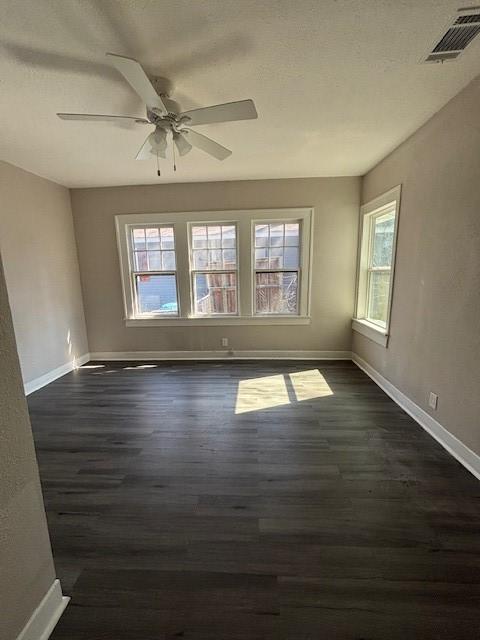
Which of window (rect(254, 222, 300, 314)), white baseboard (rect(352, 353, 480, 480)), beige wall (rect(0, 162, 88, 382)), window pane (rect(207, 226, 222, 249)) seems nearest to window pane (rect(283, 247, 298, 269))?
window (rect(254, 222, 300, 314))

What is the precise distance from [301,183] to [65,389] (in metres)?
4.13

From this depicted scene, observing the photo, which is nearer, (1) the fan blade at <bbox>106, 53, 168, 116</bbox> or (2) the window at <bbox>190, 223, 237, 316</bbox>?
(1) the fan blade at <bbox>106, 53, 168, 116</bbox>

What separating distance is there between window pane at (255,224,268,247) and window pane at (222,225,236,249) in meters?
0.35

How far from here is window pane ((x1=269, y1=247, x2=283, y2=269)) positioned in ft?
13.6

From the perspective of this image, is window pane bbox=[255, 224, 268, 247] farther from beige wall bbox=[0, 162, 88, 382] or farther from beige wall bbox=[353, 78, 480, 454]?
beige wall bbox=[0, 162, 88, 382]

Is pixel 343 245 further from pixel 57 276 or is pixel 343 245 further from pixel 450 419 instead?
pixel 57 276

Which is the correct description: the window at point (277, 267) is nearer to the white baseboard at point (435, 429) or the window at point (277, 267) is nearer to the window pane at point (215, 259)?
the window pane at point (215, 259)

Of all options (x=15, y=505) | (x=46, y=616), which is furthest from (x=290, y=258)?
(x=46, y=616)

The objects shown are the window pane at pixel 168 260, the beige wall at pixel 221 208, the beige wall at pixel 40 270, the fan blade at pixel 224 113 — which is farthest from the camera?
the window pane at pixel 168 260

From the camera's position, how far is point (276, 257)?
417 centimetres

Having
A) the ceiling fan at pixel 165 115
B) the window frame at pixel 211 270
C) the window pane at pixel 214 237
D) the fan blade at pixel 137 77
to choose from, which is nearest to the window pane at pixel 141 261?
the window frame at pixel 211 270

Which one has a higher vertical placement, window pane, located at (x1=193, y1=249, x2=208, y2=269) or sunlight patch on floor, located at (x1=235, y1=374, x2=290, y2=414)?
window pane, located at (x1=193, y1=249, x2=208, y2=269)

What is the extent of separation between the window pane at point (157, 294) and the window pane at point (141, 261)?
140 mm

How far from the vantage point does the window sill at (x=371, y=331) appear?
3.22m
